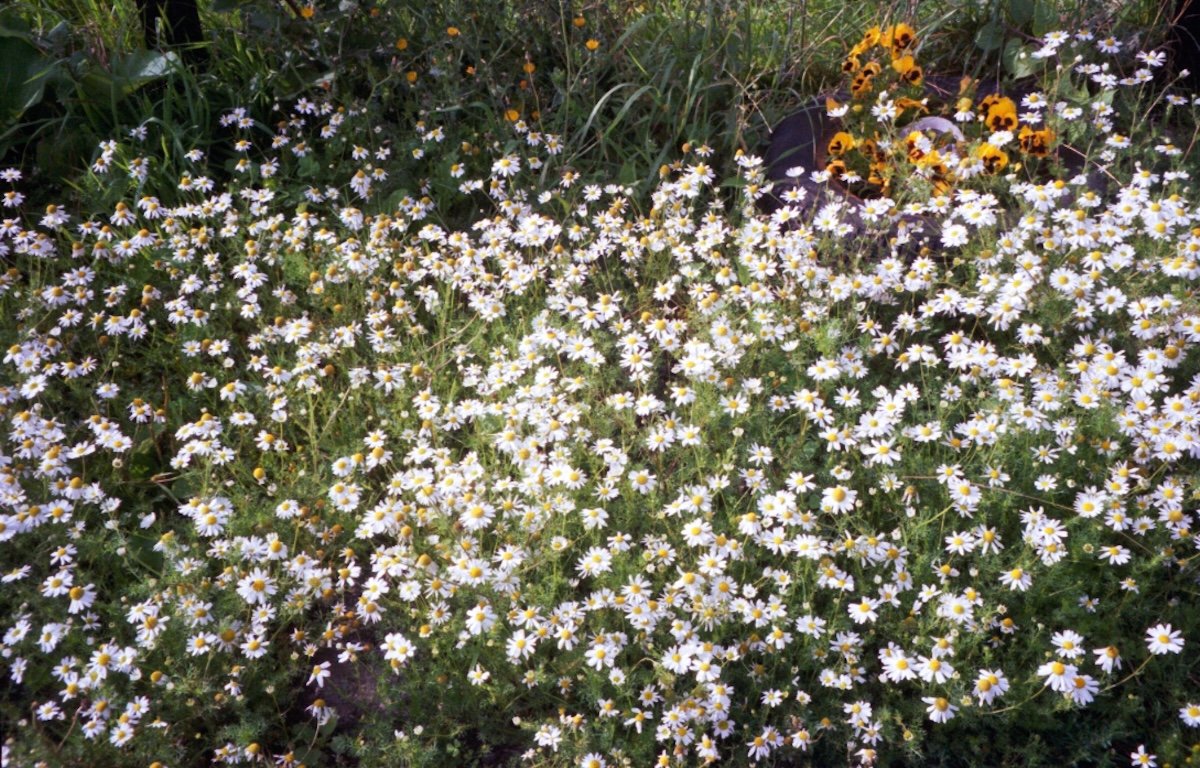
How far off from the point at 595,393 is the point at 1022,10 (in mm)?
2599

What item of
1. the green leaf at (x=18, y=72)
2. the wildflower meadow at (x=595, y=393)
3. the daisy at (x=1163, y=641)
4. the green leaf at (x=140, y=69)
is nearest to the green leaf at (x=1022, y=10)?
the wildflower meadow at (x=595, y=393)

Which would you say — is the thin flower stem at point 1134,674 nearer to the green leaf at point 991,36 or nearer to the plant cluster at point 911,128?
the plant cluster at point 911,128

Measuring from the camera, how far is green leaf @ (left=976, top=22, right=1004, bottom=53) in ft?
14.6

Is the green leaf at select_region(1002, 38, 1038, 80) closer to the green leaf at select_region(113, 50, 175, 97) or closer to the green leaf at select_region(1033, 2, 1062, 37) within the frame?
the green leaf at select_region(1033, 2, 1062, 37)

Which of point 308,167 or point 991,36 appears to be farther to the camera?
point 991,36

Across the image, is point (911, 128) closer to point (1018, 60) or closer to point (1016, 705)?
point (1018, 60)

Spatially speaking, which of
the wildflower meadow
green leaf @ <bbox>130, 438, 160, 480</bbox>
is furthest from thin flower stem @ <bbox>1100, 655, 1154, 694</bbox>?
green leaf @ <bbox>130, 438, 160, 480</bbox>

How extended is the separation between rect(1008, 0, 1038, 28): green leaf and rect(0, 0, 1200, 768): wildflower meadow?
0.03 meters

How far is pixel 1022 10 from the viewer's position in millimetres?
4438

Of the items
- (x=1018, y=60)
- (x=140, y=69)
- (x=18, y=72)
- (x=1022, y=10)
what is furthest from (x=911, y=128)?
(x=18, y=72)

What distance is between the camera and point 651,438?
3.00 m

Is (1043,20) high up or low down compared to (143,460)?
up

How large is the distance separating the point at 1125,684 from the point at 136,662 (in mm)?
2402

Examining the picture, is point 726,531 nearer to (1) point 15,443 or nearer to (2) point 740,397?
(2) point 740,397
